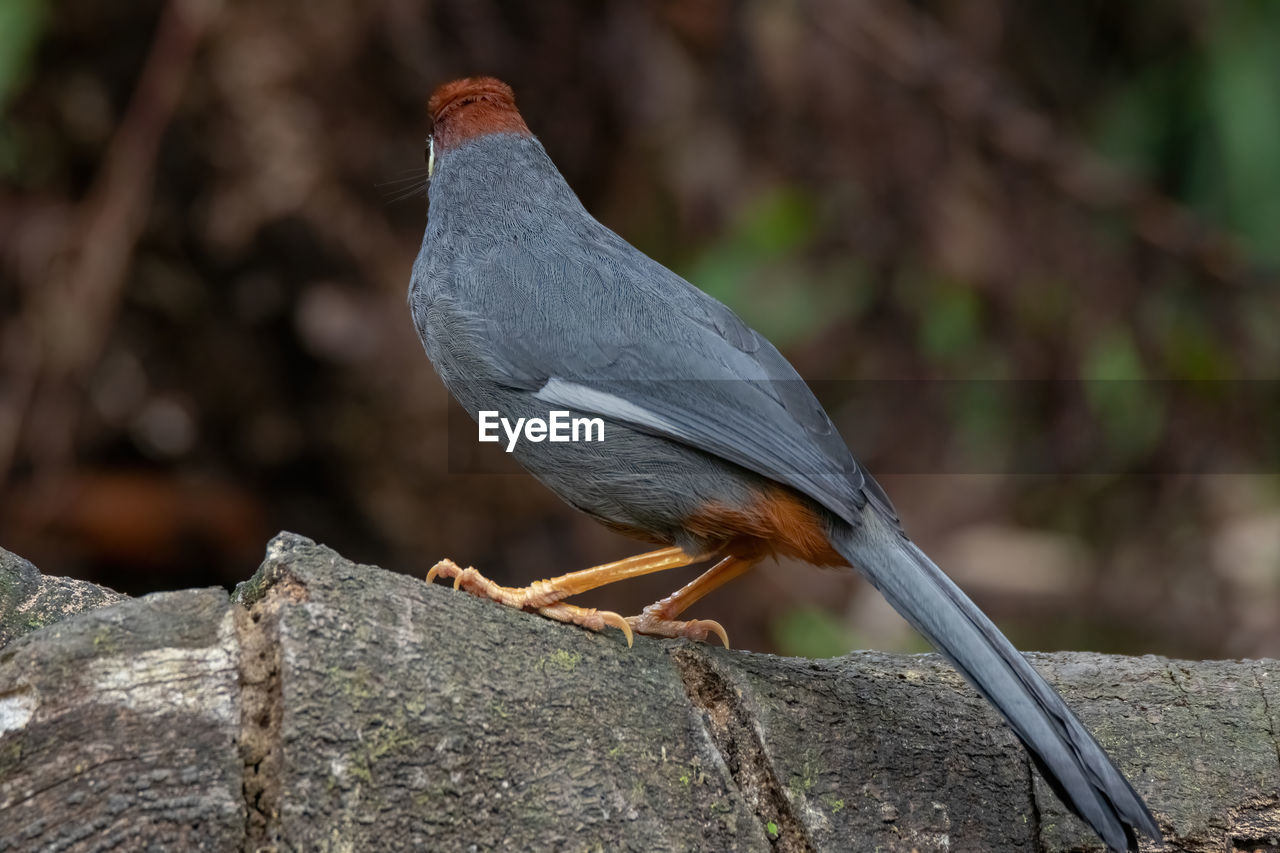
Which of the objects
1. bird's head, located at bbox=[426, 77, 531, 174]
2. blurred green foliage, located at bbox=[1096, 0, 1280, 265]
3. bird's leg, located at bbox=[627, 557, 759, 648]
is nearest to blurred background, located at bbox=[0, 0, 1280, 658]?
blurred green foliage, located at bbox=[1096, 0, 1280, 265]

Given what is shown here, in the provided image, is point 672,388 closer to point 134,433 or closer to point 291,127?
point 291,127

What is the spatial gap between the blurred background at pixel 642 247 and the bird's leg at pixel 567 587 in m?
3.57

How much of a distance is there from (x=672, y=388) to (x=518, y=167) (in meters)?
0.91

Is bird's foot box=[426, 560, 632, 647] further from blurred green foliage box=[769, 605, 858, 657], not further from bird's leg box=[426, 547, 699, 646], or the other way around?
blurred green foliage box=[769, 605, 858, 657]

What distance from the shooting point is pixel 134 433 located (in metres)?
6.62

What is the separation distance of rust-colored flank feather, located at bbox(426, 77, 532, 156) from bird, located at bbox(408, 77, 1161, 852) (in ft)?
1.25

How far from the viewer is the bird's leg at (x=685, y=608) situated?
3.19 m

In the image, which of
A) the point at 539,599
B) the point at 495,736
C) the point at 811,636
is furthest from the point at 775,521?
the point at 811,636

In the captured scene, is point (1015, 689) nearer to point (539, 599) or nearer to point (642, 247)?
point (539, 599)

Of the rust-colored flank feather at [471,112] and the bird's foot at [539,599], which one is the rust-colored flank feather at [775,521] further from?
the rust-colored flank feather at [471,112]

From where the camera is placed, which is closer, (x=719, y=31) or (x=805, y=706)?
(x=805, y=706)

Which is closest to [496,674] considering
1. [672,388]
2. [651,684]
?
[651,684]

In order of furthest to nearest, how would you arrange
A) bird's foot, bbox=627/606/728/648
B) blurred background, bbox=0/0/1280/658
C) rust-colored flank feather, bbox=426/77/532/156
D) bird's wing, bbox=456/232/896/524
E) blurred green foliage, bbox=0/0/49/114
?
blurred background, bbox=0/0/1280/658 → blurred green foliage, bbox=0/0/49/114 → rust-colored flank feather, bbox=426/77/532/156 → bird's foot, bbox=627/606/728/648 → bird's wing, bbox=456/232/896/524

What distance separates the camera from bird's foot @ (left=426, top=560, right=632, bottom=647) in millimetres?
2852
